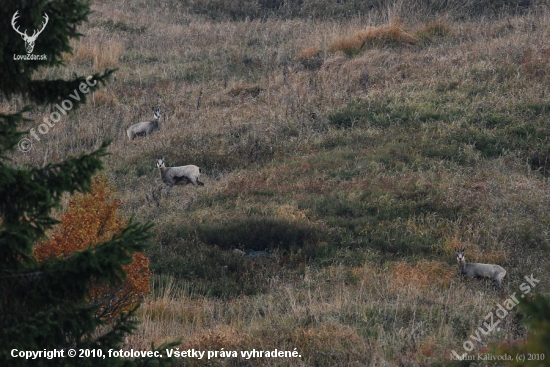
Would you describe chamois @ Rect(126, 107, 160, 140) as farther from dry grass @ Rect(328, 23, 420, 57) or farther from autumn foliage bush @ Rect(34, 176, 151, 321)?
autumn foliage bush @ Rect(34, 176, 151, 321)

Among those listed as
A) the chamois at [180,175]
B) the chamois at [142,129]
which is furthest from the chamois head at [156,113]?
the chamois at [180,175]

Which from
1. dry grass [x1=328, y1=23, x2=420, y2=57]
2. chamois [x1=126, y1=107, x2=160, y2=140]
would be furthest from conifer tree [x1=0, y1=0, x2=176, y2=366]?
dry grass [x1=328, y1=23, x2=420, y2=57]

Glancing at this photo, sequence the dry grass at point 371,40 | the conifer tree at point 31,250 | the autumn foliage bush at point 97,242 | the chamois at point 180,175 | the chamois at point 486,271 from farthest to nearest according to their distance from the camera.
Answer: the dry grass at point 371,40
the chamois at point 180,175
the chamois at point 486,271
the autumn foliage bush at point 97,242
the conifer tree at point 31,250

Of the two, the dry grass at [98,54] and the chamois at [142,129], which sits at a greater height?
the dry grass at [98,54]

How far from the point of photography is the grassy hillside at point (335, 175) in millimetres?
8250

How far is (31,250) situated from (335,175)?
10.2 m

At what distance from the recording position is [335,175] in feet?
46.2

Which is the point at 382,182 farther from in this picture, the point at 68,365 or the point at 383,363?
the point at 68,365

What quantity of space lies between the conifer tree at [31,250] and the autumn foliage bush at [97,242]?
3390mm

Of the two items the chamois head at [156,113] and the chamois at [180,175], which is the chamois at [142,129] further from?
the chamois at [180,175]

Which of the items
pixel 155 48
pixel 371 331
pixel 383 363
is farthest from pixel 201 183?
pixel 155 48

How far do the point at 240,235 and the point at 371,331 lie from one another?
4752 mm

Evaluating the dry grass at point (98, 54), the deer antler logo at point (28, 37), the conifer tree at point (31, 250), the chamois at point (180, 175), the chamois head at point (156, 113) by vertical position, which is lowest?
the chamois at point (180, 175)

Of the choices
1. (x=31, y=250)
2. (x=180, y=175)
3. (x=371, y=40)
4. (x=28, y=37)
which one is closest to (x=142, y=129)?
(x=180, y=175)
